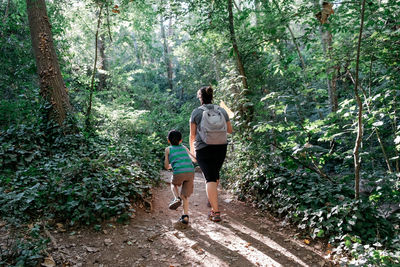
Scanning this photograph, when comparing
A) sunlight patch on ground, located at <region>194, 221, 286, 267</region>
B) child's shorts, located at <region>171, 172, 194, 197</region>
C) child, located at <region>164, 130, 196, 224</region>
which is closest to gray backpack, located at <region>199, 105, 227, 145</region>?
child, located at <region>164, 130, 196, 224</region>

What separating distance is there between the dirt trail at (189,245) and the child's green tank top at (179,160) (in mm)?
944

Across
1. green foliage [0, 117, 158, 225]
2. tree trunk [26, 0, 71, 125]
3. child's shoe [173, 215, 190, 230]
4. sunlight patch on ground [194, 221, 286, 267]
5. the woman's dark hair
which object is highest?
tree trunk [26, 0, 71, 125]

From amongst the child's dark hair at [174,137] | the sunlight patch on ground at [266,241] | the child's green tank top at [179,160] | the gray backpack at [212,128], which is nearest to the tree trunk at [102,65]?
the child's dark hair at [174,137]

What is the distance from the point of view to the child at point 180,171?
163 inches

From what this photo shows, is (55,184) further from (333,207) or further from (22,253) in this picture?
(333,207)

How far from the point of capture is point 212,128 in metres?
4.10

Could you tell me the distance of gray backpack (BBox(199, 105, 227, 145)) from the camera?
4.10 m

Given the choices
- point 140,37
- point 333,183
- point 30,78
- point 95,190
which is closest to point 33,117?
point 30,78

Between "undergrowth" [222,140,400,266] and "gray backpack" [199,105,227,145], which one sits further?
"gray backpack" [199,105,227,145]

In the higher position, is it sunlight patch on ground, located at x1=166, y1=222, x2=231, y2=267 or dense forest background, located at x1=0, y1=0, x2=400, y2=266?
dense forest background, located at x1=0, y1=0, x2=400, y2=266

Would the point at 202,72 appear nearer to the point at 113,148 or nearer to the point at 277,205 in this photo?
the point at 113,148

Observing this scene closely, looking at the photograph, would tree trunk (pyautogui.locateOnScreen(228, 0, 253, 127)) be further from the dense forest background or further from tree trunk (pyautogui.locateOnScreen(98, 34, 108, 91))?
tree trunk (pyautogui.locateOnScreen(98, 34, 108, 91))

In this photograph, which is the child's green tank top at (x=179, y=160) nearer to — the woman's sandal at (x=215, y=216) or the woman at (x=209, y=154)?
the woman at (x=209, y=154)

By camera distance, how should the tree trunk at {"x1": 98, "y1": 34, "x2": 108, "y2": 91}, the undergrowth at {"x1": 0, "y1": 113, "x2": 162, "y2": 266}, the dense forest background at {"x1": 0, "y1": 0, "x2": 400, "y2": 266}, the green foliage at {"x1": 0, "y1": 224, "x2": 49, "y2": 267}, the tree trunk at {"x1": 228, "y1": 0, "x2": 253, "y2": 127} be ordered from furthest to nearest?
the tree trunk at {"x1": 98, "y1": 34, "x2": 108, "y2": 91} → the tree trunk at {"x1": 228, "y1": 0, "x2": 253, "y2": 127} → the dense forest background at {"x1": 0, "y1": 0, "x2": 400, "y2": 266} → the undergrowth at {"x1": 0, "y1": 113, "x2": 162, "y2": 266} → the green foliage at {"x1": 0, "y1": 224, "x2": 49, "y2": 267}
